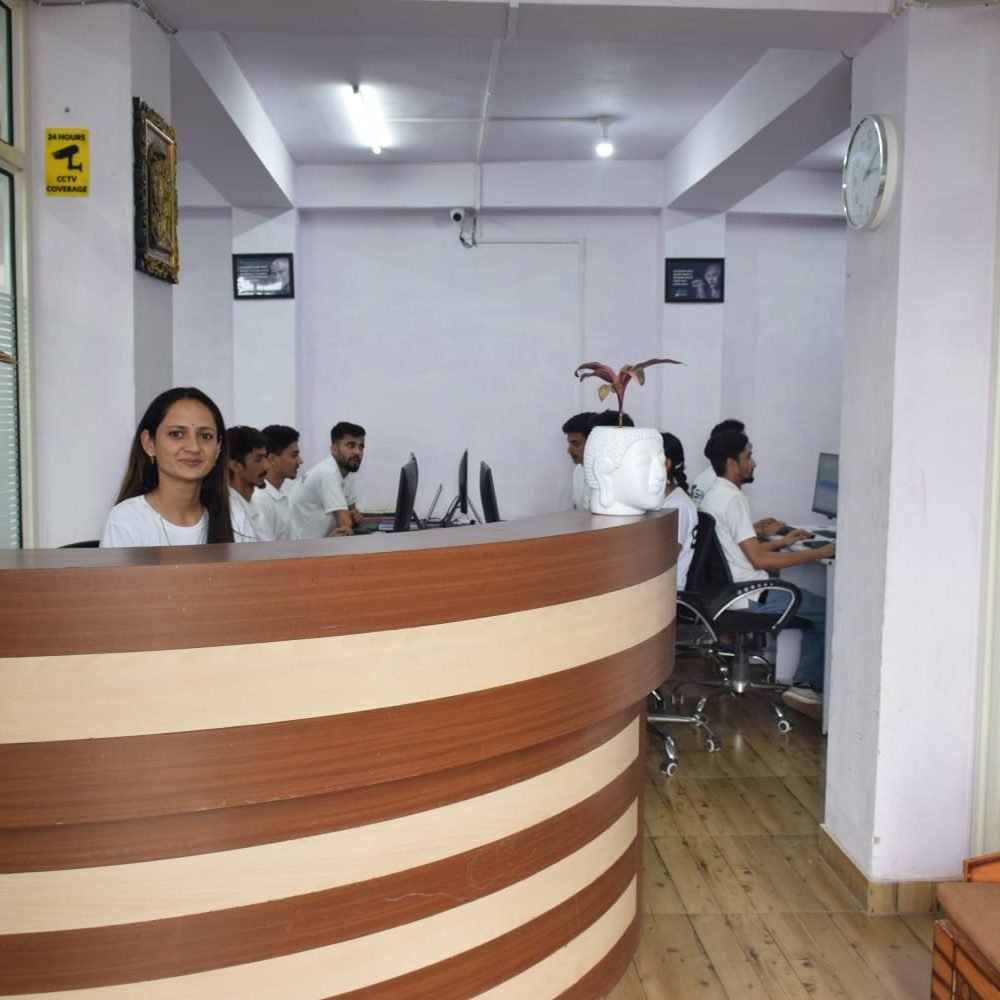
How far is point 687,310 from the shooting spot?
22.3 feet

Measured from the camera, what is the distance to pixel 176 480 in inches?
109

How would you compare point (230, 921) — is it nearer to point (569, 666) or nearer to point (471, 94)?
point (569, 666)

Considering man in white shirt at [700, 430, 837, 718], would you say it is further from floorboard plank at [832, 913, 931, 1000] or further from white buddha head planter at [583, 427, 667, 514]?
white buddha head planter at [583, 427, 667, 514]

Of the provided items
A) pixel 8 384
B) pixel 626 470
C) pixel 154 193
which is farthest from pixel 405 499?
pixel 626 470

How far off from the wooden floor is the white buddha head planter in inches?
49.7

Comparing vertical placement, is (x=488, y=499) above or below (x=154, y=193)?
below

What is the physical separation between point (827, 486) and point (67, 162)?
4.46 meters

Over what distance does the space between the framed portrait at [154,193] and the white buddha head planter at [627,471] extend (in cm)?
156

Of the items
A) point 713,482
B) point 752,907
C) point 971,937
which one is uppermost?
point 713,482

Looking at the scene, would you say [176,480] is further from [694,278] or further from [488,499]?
[694,278]

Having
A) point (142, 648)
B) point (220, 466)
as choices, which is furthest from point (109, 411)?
point (142, 648)

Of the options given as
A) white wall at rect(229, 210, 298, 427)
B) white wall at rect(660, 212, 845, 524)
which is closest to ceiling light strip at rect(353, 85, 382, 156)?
white wall at rect(229, 210, 298, 427)

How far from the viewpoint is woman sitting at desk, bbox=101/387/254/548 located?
2709 millimetres

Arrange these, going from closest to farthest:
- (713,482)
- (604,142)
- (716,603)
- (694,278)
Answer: (716,603) → (713,482) → (604,142) → (694,278)
